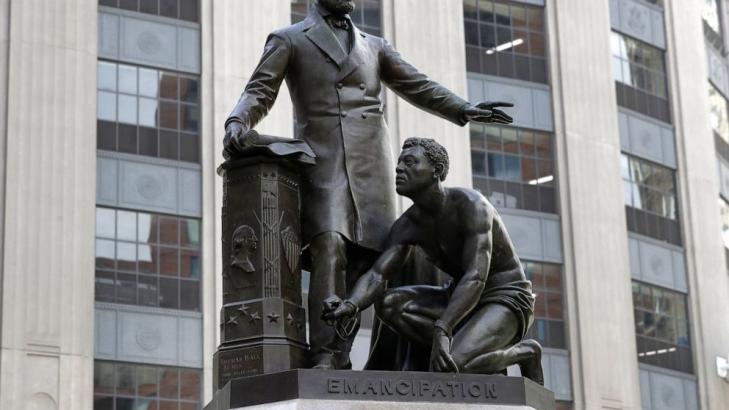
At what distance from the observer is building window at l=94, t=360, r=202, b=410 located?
3781 centimetres

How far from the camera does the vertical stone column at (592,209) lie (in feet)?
151

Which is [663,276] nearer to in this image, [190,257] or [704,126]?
[704,126]

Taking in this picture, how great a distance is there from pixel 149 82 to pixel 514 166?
12.6 metres

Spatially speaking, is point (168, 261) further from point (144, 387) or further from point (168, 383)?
point (144, 387)

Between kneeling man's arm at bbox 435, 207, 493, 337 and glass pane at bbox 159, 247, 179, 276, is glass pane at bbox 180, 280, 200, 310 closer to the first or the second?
glass pane at bbox 159, 247, 179, 276

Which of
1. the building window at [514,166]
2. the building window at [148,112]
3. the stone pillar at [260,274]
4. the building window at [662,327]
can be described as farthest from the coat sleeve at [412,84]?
the building window at [662,327]

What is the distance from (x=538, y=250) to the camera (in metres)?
46.3

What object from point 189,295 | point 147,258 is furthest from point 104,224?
point 189,295

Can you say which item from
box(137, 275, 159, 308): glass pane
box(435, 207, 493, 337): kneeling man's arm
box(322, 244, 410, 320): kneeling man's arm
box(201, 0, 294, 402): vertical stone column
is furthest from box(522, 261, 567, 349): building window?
box(435, 207, 493, 337): kneeling man's arm

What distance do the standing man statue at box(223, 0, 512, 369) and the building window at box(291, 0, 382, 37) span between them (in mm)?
31068

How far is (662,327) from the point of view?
49.2m

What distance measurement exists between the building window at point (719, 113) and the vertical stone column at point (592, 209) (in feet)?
27.7

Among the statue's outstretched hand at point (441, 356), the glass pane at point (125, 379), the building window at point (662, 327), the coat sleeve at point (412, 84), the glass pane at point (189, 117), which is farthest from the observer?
the building window at point (662, 327)

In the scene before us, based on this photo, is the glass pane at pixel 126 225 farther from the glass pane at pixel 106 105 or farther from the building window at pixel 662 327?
the building window at pixel 662 327
